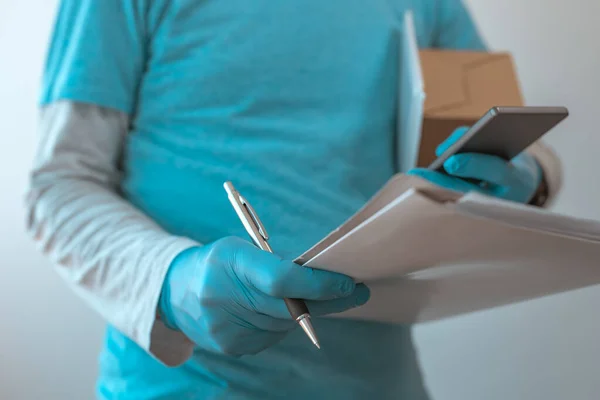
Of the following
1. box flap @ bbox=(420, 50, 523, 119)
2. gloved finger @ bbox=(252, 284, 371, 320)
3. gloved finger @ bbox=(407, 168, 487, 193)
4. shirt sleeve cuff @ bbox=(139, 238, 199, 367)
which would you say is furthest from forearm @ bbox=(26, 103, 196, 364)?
box flap @ bbox=(420, 50, 523, 119)

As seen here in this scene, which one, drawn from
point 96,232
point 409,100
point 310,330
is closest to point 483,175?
point 409,100

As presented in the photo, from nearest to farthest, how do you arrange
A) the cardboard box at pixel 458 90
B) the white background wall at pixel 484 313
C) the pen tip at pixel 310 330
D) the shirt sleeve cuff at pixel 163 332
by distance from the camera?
the pen tip at pixel 310 330
the shirt sleeve cuff at pixel 163 332
the cardboard box at pixel 458 90
the white background wall at pixel 484 313

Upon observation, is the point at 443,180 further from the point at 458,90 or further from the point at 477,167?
the point at 458,90

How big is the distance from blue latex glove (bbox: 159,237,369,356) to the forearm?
0.02 m

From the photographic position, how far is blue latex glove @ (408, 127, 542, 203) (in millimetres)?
495

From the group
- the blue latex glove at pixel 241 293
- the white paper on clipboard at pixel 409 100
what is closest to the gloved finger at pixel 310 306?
the blue latex glove at pixel 241 293

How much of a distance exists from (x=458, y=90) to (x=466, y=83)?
0.06 feet

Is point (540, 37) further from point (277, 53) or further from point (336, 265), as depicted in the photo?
point (336, 265)

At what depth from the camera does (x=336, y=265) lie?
364 mm

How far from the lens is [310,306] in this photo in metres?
0.43

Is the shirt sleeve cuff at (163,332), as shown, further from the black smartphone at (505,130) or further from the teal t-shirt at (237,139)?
the black smartphone at (505,130)

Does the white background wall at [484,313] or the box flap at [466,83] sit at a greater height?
the box flap at [466,83]

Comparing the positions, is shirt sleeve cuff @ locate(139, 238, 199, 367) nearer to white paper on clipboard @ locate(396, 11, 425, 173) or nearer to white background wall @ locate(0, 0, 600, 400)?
white paper on clipboard @ locate(396, 11, 425, 173)

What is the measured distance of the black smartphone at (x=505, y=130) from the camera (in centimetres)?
42
